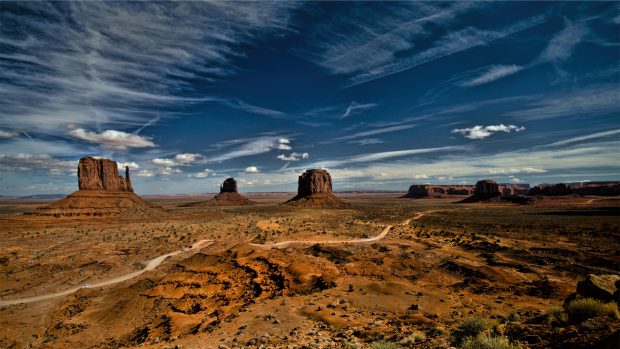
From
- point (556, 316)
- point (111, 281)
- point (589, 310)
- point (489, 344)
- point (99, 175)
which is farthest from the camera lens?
point (99, 175)

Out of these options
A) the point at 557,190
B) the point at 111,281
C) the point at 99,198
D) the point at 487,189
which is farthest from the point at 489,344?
the point at 557,190

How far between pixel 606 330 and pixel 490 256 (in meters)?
26.7

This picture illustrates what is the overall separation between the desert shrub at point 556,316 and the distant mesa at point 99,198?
287 feet

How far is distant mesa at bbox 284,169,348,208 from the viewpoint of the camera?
11462cm

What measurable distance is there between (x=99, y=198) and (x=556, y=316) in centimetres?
9895

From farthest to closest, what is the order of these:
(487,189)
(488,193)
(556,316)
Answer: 1. (487,189)
2. (488,193)
3. (556,316)

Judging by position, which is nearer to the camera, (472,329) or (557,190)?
(472,329)

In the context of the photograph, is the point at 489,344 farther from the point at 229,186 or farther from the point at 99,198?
the point at 229,186

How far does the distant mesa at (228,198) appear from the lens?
146 metres

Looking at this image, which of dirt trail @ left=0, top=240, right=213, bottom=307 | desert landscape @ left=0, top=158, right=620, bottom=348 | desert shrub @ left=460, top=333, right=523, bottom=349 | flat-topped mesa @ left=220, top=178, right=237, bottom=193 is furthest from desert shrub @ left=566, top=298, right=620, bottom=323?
flat-topped mesa @ left=220, top=178, right=237, bottom=193

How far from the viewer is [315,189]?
401ft

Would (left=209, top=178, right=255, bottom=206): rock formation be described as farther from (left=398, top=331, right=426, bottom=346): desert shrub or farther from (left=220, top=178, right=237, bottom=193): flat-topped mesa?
(left=398, top=331, right=426, bottom=346): desert shrub

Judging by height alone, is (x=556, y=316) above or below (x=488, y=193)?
below

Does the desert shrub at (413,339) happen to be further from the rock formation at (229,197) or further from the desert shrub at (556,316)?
the rock formation at (229,197)
